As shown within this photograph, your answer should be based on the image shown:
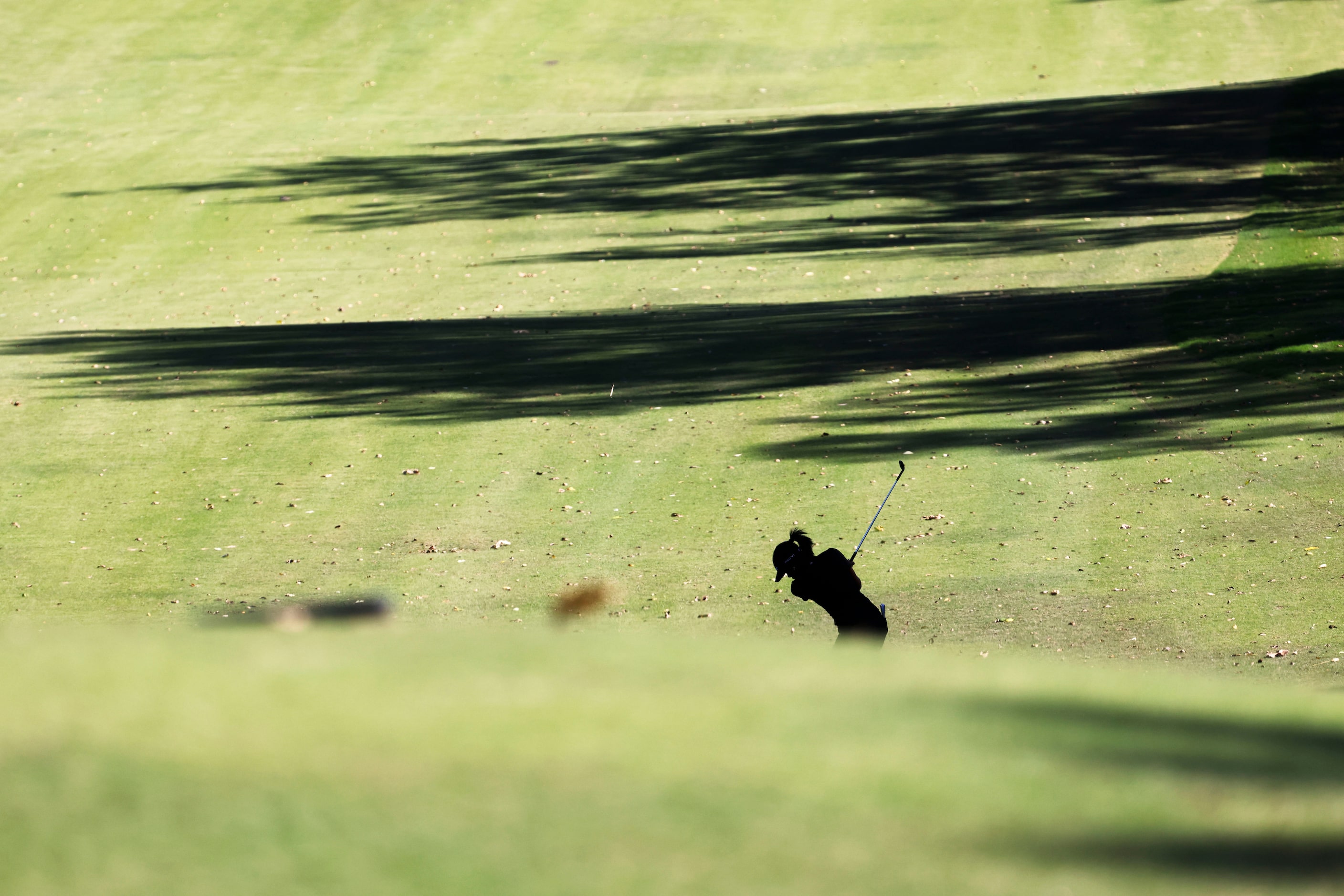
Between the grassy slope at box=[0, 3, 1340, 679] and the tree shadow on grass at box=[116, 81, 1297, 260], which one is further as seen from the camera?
the tree shadow on grass at box=[116, 81, 1297, 260]

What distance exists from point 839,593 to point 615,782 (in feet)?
16.5

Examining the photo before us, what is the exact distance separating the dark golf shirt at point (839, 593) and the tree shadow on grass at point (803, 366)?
232 inches

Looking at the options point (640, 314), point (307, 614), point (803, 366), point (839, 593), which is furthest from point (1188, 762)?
point (640, 314)

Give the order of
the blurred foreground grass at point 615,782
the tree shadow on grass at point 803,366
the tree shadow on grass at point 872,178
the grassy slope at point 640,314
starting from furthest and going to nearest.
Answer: the tree shadow on grass at point 872,178
the tree shadow on grass at point 803,366
the grassy slope at point 640,314
the blurred foreground grass at point 615,782

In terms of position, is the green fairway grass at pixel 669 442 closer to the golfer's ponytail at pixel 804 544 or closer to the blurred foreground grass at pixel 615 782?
the blurred foreground grass at pixel 615 782

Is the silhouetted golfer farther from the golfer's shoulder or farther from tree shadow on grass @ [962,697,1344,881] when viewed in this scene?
tree shadow on grass @ [962,697,1344,881]

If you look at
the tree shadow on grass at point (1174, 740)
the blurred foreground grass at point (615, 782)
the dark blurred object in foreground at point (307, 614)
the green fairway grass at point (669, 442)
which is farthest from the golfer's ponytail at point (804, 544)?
the tree shadow on grass at point (1174, 740)

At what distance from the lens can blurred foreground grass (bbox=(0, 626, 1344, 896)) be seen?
3.06 metres

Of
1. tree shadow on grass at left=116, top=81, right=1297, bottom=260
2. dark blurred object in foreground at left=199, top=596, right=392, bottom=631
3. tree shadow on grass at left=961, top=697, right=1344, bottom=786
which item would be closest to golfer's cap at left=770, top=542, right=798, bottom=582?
dark blurred object in foreground at left=199, top=596, right=392, bottom=631

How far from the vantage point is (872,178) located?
27.6m

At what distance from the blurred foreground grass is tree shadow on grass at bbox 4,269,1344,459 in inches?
407

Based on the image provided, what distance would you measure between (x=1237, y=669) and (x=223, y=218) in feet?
72.8

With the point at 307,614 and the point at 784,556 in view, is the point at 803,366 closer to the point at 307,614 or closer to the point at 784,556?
the point at 784,556

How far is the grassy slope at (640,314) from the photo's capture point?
38.0 feet
